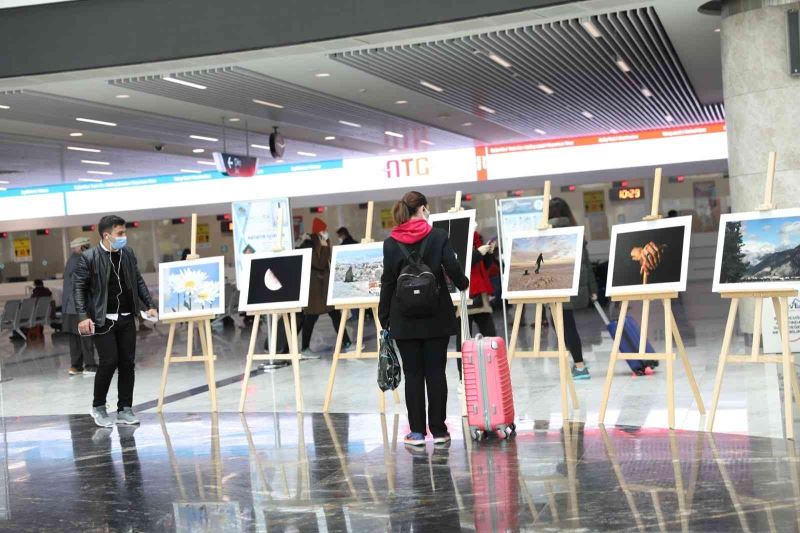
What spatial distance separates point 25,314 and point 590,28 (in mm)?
13707

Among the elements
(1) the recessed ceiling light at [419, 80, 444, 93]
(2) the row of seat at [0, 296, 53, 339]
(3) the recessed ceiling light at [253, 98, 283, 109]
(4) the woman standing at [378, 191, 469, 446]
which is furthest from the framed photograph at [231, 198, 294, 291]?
(2) the row of seat at [0, 296, 53, 339]

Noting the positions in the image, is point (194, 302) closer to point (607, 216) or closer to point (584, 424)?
point (584, 424)

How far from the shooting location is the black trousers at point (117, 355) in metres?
8.03

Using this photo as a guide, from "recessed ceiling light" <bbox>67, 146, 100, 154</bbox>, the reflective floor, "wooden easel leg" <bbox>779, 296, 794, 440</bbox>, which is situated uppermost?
"recessed ceiling light" <bbox>67, 146, 100, 154</bbox>

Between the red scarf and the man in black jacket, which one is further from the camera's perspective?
the man in black jacket

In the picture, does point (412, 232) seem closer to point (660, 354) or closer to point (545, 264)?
point (545, 264)

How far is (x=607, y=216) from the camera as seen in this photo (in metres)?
23.0

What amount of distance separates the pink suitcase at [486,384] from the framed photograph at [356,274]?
5.97 feet

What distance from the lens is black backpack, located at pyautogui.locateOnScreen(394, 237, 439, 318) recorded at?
6.26m

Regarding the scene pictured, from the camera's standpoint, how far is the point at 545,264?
24.6 feet

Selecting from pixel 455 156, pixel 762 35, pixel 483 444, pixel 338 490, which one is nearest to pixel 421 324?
pixel 483 444

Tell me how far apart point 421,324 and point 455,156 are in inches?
672

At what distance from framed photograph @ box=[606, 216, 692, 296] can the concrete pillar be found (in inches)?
120

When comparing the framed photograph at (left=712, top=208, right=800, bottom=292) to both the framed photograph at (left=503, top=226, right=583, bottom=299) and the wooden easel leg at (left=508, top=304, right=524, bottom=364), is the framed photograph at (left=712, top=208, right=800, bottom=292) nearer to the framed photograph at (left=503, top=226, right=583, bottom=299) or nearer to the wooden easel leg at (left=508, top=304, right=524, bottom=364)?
the framed photograph at (left=503, top=226, right=583, bottom=299)
